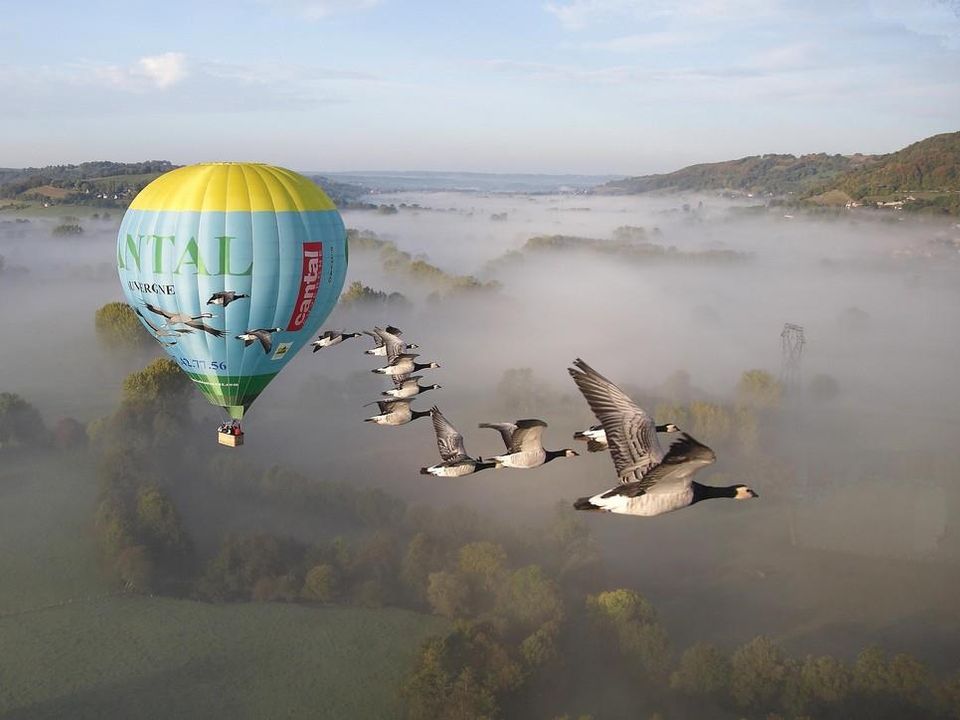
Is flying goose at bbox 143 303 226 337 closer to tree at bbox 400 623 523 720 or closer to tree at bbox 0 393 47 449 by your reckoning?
tree at bbox 400 623 523 720

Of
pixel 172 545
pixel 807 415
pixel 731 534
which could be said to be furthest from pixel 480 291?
pixel 172 545

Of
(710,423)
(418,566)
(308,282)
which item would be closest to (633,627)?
(418,566)

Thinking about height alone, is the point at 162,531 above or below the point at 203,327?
below

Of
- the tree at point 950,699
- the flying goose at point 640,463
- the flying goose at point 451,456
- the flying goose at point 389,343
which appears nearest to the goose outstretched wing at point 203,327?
the flying goose at point 389,343

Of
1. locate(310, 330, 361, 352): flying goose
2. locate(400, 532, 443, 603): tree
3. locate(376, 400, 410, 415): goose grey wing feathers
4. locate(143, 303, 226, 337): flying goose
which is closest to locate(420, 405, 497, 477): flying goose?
locate(376, 400, 410, 415): goose grey wing feathers

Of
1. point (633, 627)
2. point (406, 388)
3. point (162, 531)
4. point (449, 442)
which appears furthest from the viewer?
point (162, 531)

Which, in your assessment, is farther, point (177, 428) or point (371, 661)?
point (177, 428)

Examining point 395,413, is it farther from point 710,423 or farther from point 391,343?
point 710,423

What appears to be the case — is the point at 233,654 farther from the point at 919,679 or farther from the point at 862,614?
the point at 862,614
